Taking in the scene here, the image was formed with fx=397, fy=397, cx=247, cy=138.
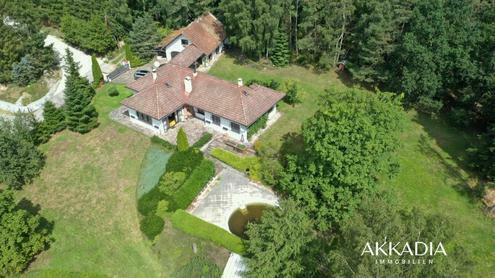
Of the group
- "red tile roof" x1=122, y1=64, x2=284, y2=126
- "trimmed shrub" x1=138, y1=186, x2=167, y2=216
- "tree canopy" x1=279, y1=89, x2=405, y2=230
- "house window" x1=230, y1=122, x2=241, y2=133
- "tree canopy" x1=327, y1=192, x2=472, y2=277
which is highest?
"tree canopy" x1=327, y1=192, x2=472, y2=277

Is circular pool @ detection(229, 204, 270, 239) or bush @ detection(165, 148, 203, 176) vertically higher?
bush @ detection(165, 148, 203, 176)

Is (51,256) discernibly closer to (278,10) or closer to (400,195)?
(400,195)

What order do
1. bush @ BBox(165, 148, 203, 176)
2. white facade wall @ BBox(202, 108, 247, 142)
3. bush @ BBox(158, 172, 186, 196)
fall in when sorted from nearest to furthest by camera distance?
bush @ BBox(158, 172, 186, 196) < bush @ BBox(165, 148, 203, 176) < white facade wall @ BBox(202, 108, 247, 142)

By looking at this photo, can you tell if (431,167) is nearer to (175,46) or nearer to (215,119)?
(215,119)

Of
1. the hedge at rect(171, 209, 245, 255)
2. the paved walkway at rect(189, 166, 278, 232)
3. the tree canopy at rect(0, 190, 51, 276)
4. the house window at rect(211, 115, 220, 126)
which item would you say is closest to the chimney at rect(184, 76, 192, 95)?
the house window at rect(211, 115, 220, 126)

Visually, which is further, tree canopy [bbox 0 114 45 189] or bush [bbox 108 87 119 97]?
bush [bbox 108 87 119 97]

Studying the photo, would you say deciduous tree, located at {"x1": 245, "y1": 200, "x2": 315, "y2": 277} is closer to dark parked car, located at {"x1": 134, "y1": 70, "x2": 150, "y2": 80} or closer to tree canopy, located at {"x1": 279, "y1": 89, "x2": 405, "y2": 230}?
tree canopy, located at {"x1": 279, "y1": 89, "x2": 405, "y2": 230}
